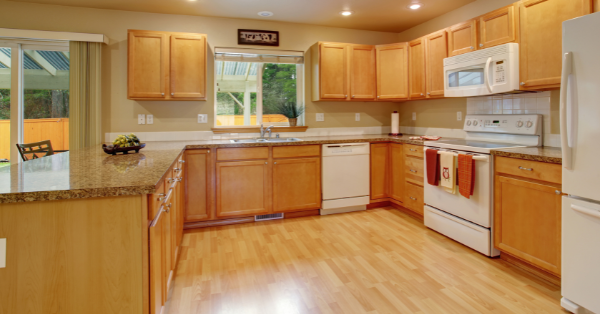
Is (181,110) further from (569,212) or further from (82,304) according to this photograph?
(569,212)

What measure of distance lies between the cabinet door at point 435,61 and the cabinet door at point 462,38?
0.31ft

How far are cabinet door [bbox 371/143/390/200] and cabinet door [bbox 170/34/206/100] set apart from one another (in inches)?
80.5

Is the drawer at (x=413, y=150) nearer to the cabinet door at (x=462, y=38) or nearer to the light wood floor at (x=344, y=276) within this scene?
the light wood floor at (x=344, y=276)

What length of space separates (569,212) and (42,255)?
253 centimetres

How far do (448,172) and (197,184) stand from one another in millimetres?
2364

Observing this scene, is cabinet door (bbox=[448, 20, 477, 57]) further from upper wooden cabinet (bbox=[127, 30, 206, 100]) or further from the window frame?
upper wooden cabinet (bbox=[127, 30, 206, 100])

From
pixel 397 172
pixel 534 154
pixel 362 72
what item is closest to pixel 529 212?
pixel 534 154

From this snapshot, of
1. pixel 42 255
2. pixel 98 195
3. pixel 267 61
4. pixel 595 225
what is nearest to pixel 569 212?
pixel 595 225

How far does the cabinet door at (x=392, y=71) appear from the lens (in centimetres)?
408

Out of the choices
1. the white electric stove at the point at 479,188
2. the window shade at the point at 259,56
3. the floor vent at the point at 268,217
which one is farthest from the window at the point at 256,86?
the white electric stove at the point at 479,188

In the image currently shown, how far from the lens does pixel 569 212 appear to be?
1915mm

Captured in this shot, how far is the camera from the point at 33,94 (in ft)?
11.8

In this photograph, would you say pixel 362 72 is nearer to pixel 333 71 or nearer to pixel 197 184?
pixel 333 71

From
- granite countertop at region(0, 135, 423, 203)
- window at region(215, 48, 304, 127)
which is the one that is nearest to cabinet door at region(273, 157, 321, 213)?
window at region(215, 48, 304, 127)
